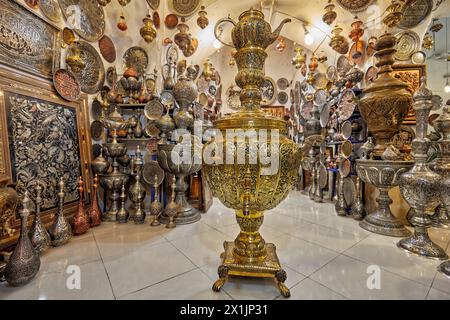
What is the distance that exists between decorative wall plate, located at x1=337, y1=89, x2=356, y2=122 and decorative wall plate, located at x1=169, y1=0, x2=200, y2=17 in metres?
3.11

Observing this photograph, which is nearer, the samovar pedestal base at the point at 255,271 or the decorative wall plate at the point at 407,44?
the samovar pedestal base at the point at 255,271

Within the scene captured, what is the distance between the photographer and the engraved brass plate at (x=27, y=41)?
1.57m

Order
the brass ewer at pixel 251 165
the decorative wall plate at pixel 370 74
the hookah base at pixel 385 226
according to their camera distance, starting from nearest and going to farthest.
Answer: the brass ewer at pixel 251 165
the hookah base at pixel 385 226
the decorative wall plate at pixel 370 74

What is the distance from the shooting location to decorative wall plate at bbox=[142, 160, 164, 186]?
2.41 metres

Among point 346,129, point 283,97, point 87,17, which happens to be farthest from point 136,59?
point 283,97

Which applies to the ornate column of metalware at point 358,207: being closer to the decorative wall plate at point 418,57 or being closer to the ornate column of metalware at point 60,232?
the decorative wall plate at point 418,57

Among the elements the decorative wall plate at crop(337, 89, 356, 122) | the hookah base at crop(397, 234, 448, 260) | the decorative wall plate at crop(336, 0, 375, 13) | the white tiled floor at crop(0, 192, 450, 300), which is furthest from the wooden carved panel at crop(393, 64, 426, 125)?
the white tiled floor at crop(0, 192, 450, 300)

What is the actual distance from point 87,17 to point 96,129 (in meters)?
1.43

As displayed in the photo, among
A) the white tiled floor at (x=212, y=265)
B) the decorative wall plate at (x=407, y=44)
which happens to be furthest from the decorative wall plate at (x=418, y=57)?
the white tiled floor at (x=212, y=265)

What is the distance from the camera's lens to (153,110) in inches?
107

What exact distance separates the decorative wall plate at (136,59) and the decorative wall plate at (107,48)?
7.5 inches
